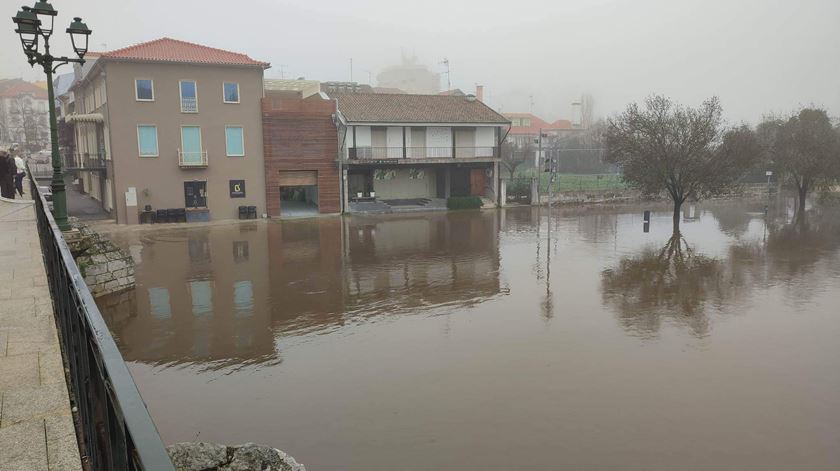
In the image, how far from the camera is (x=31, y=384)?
13.6 ft

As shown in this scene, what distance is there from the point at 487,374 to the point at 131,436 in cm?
906

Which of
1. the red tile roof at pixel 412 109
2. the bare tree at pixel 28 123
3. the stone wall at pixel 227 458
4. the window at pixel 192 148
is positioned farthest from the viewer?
the bare tree at pixel 28 123

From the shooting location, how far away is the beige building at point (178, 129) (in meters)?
31.8

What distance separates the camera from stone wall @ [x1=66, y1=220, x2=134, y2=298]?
49.6ft

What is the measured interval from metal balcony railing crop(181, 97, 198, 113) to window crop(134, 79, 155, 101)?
151 cm

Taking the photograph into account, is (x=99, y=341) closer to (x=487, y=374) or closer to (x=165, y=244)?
(x=487, y=374)

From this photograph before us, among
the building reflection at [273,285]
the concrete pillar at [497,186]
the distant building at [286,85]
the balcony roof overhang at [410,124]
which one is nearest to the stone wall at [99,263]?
the building reflection at [273,285]

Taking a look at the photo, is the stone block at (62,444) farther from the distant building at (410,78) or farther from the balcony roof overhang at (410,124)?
the distant building at (410,78)

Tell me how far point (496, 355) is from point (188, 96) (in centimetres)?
2775

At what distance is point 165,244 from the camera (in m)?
25.7

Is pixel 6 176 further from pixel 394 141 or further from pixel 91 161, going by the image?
pixel 394 141

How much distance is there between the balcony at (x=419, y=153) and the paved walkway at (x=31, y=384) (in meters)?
30.7

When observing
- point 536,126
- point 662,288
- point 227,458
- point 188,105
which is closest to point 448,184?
point 188,105

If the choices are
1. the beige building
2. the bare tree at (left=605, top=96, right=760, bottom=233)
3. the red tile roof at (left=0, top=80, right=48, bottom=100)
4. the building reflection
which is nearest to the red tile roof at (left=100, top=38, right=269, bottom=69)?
the beige building
